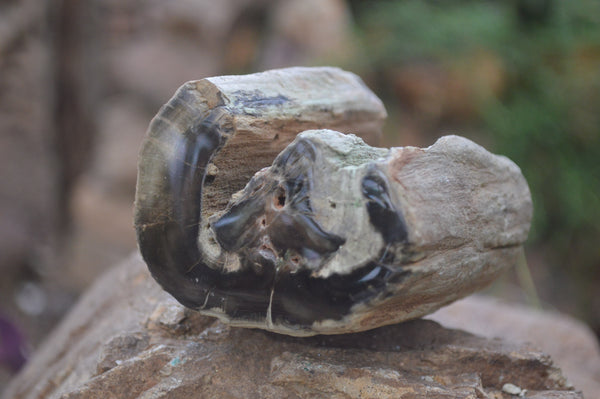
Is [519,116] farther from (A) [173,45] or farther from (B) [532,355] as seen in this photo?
(B) [532,355]

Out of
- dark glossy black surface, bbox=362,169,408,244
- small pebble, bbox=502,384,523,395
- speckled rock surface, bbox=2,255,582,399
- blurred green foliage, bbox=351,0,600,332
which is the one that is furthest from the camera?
blurred green foliage, bbox=351,0,600,332

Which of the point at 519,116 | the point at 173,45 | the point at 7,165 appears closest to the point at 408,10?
the point at 519,116

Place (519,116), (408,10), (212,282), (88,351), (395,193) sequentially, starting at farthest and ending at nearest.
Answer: (408,10)
(519,116)
(88,351)
(212,282)
(395,193)

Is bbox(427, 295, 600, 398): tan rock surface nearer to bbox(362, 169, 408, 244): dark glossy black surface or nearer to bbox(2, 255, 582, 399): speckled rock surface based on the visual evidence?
bbox(2, 255, 582, 399): speckled rock surface

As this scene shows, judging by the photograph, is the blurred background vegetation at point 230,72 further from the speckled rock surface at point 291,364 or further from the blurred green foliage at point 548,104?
the speckled rock surface at point 291,364

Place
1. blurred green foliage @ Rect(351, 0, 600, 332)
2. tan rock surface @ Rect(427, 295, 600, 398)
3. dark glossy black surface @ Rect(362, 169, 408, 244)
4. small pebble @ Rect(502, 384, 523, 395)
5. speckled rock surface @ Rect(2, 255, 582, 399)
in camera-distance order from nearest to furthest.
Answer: dark glossy black surface @ Rect(362, 169, 408, 244) < speckled rock surface @ Rect(2, 255, 582, 399) < small pebble @ Rect(502, 384, 523, 395) < tan rock surface @ Rect(427, 295, 600, 398) < blurred green foliage @ Rect(351, 0, 600, 332)

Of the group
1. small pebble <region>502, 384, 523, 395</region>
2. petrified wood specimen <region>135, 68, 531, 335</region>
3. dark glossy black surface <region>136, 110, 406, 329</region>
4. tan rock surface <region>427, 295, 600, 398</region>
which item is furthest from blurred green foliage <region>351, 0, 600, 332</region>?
dark glossy black surface <region>136, 110, 406, 329</region>

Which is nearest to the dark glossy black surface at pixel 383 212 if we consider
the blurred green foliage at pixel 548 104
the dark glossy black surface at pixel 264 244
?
the dark glossy black surface at pixel 264 244
